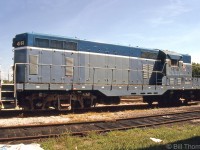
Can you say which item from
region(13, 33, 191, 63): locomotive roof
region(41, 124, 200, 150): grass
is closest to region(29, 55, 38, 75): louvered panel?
region(13, 33, 191, 63): locomotive roof

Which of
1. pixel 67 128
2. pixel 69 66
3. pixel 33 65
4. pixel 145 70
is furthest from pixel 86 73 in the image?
pixel 67 128

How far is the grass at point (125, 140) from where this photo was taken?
25.5 ft

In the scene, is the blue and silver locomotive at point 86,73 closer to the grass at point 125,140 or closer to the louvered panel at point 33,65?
the louvered panel at point 33,65

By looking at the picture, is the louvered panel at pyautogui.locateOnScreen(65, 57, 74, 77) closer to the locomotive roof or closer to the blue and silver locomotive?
the blue and silver locomotive

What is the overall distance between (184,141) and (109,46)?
31.3ft

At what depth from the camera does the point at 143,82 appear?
18.7 m

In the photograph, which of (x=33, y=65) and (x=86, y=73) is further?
(x=86, y=73)

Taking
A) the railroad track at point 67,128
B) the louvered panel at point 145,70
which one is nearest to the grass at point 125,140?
the railroad track at point 67,128

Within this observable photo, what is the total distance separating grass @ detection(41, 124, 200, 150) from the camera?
777cm

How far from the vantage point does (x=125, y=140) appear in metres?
8.63

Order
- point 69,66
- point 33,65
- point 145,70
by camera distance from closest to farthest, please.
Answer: point 33,65
point 69,66
point 145,70

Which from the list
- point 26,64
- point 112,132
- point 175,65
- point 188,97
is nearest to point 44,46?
point 26,64

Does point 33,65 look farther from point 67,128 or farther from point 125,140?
point 125,140

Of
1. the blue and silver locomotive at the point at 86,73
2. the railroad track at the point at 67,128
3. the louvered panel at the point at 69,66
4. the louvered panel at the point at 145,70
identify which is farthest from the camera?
the louvered panel at the point at 145,70
